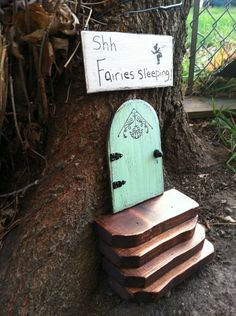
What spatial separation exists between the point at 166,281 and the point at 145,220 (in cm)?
18

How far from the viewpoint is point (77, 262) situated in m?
0.96

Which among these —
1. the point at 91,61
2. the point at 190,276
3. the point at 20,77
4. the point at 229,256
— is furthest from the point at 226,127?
the point at 20,77

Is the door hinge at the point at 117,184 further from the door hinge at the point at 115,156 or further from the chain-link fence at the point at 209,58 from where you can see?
the chain-link fence at the point at 209,58

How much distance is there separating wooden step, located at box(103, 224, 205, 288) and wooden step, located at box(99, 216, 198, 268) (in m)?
0.01

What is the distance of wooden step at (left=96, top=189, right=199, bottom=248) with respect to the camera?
0.93 m

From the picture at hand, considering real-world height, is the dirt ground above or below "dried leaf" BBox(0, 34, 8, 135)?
below

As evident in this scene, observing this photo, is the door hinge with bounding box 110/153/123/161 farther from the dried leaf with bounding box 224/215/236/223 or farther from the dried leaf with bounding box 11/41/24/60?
the dried leaf with bounding box 224/215/236/223

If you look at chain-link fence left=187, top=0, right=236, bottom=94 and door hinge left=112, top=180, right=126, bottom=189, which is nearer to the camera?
door hinge left=112, top=180, right=126, bottom=189

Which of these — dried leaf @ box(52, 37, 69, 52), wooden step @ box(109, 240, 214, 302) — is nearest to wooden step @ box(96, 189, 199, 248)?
wooden step @ box(109, 240, 214, 302)

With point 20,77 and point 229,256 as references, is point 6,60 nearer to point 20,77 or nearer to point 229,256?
point 20,77

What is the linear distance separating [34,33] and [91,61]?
155 mm

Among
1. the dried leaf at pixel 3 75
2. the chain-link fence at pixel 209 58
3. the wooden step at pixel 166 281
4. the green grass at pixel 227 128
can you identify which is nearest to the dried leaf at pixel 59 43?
the dried leaf at pixel 3 75

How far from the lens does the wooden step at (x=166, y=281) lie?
3.04 feet

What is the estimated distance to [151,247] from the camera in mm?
946
